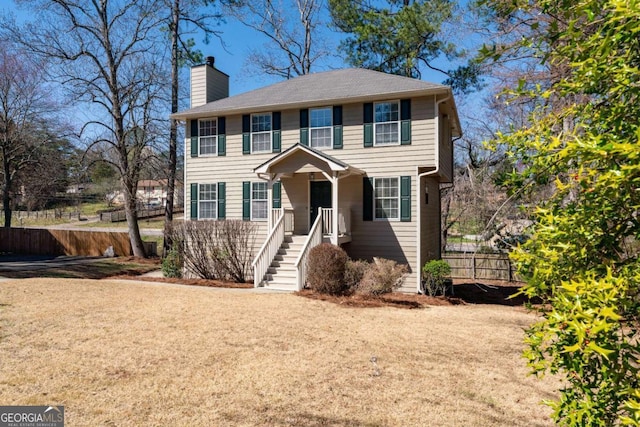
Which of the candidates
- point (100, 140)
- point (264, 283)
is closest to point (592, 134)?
point (264, 283)

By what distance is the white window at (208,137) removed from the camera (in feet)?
49.6

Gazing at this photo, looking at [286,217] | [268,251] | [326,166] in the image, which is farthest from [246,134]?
[268,251]

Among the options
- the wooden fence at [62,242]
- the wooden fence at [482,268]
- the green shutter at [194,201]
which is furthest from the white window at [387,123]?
the wooden fence at [62,242]

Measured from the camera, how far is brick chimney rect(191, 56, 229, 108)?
16281mm

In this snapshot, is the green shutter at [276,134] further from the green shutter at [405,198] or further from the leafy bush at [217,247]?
the green shutter at [405,198]

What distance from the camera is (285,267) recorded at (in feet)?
39.5

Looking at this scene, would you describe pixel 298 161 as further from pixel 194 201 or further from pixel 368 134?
pixel 194 201

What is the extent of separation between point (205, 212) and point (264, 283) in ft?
15.7

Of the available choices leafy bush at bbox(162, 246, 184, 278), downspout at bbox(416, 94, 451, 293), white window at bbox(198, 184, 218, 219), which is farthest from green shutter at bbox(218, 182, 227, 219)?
downspout at bbox(416, 94, 451, 293)

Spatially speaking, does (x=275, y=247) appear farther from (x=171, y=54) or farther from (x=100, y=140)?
(x=171, y=54)

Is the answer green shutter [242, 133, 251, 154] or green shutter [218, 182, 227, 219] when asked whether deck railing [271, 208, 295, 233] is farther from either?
green shutter [242, 133, 251, 154]

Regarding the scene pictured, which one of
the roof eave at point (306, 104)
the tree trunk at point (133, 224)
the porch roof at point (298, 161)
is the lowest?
the tree trunk at point (133, 224)

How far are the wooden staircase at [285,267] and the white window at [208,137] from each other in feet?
15.9

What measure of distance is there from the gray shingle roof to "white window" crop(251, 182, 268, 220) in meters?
2.76
